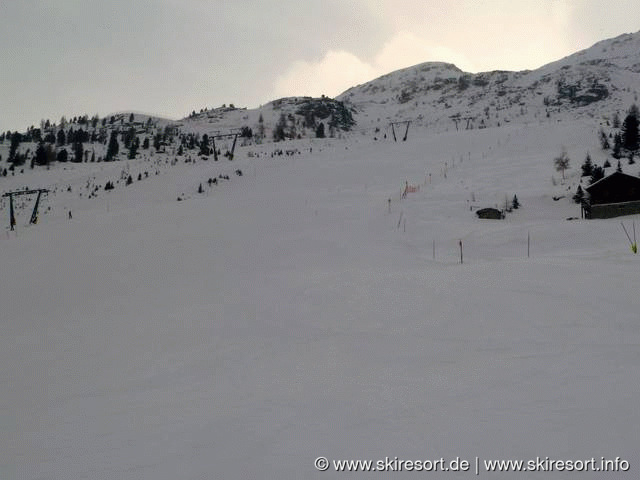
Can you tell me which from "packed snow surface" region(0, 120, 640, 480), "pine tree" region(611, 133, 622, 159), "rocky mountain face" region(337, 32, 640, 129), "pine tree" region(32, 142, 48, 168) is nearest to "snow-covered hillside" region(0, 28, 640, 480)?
"packed snow surface" region(0, 120, 640, 480)

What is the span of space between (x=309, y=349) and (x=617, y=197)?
23.5 m

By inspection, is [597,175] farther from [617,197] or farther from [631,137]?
[631,137]

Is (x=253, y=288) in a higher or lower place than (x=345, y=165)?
lower

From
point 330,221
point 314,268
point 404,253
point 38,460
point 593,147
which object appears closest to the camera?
point 38,460

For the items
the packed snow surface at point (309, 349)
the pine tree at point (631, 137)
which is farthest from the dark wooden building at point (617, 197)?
the pine tree at point (631, 137)

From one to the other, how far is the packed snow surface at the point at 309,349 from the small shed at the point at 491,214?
179 centimetres

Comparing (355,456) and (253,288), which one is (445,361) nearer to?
(355,456)

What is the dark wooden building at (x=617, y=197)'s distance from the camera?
76.9 feet

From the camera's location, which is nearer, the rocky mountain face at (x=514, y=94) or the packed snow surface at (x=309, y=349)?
the packed snow surface at (x=309, y=349)

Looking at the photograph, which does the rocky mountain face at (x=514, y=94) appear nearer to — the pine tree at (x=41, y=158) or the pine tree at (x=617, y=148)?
the pine tree at (x=617, y=148)

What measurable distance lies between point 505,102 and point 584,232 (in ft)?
303

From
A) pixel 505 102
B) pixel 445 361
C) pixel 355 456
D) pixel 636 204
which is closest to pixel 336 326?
pixel 445 361

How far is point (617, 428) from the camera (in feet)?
14.6

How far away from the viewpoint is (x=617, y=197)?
23594 mm
